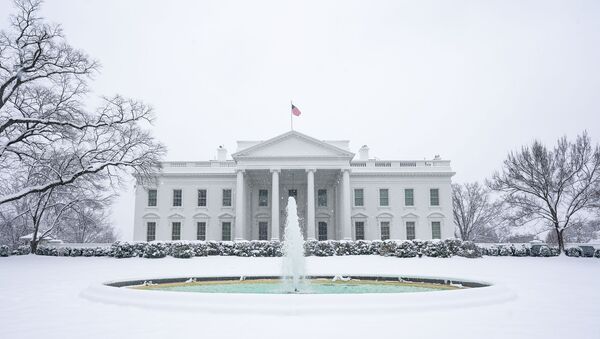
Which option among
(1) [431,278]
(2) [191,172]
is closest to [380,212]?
(2) [191,172]

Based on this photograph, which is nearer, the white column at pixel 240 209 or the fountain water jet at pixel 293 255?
the fountain water jet at pixel 293 255

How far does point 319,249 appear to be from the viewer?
30.5m

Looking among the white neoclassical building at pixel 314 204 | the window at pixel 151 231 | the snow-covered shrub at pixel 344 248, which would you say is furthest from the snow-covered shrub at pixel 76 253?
the snow-covered shrub at pixel 344 248

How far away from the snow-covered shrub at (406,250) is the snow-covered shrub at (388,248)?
1.03 feet

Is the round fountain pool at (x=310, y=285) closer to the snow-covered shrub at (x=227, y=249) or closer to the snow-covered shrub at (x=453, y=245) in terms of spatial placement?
the snow-covered shrub at (x=453, y=245)

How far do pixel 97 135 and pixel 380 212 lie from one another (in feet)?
84.3

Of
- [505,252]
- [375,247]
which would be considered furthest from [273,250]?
[505,252]

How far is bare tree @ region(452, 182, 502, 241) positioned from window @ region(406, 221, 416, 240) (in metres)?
17.7

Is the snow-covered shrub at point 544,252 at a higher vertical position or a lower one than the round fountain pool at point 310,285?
higher

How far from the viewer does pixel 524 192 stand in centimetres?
3931

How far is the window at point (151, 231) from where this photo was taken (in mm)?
42062

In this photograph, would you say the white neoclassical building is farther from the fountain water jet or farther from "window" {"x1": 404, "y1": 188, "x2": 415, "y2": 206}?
the fountain water jet

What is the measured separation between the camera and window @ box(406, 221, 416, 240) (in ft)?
137

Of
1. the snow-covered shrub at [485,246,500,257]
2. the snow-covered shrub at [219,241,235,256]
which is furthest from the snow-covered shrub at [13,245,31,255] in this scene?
the snow-covered shrub at [485,246,500,257]
